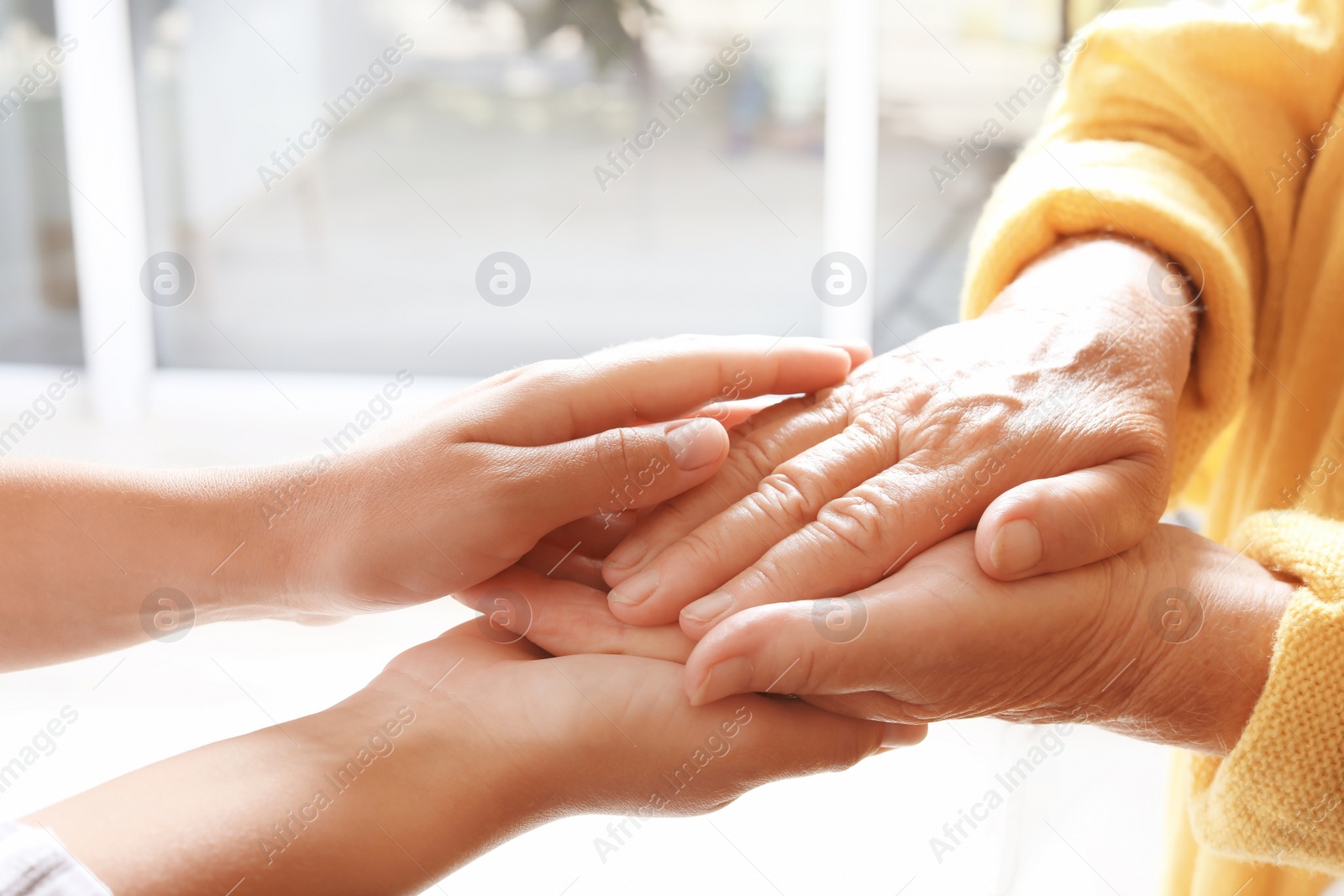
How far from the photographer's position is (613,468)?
0.70m

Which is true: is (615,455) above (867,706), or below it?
above

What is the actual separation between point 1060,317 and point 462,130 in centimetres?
142

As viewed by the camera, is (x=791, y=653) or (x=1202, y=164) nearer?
(x=791, y=653)

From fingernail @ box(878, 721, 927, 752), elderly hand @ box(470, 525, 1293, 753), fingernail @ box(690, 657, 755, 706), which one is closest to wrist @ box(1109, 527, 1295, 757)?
elderly hand @ box(470, 525, 1293, 753)

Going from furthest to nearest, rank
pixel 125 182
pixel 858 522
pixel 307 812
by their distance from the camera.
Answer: pixel 125 182 → pixel 858 522 → pixel 307 812

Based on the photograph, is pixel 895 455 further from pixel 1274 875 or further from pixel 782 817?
pixel 782 817

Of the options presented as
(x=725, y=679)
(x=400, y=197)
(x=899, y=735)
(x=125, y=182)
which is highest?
(x=125, y=182)

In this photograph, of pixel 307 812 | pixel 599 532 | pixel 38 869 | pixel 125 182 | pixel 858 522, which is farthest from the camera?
pixel 125 182

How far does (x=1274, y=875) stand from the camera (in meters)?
0.75

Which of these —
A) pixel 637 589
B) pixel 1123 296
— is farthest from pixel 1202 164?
pixel 637 589

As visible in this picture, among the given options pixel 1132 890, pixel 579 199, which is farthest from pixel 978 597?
pixel 579 199

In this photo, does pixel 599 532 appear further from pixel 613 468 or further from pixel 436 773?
pixel 436 773

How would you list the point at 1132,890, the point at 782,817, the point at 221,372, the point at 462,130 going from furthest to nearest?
the point at 221,372 < the point at 462,130 < the point at 782,817 < the point at 1132,890

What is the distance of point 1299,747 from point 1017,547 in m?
0.19
